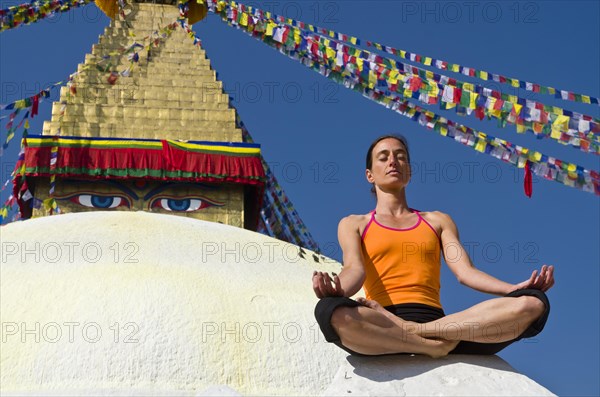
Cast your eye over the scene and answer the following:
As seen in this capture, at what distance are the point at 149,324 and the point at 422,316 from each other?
8.91 ft

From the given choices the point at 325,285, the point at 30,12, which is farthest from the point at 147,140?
the point at 325,285

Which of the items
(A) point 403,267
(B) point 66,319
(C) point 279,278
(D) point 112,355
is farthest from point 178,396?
(A) point 403,267

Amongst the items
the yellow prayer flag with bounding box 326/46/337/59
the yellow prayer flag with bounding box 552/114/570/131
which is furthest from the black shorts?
the yellow prayer flag with bounding box 326/46/337/59

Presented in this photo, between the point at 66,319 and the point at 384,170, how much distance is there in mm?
2908

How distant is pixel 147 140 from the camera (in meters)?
12.3

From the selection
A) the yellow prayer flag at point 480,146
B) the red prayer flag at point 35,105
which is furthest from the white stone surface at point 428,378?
the red prayer flag at point 35,105

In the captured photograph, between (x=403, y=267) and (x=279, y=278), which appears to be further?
(x=279, y=278)

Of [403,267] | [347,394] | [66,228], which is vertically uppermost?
[66,228]

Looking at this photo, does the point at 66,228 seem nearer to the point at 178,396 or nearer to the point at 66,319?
the point at 66,319

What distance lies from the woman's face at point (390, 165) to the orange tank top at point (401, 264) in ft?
0.63

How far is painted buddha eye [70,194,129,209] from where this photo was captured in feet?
39.4

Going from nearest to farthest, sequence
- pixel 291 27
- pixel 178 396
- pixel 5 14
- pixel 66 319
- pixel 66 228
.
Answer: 1. pixel 178 396
2. pixel 66 319
3. pixel 66 228
4. pixel 291 27
5. pixel 5 14

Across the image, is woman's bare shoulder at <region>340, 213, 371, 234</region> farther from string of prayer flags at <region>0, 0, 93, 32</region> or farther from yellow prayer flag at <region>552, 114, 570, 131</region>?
string of prayer flags at <region>0, 0, 93, 32</region>

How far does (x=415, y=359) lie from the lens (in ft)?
8.97
